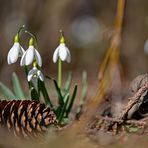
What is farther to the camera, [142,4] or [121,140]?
[142,4]

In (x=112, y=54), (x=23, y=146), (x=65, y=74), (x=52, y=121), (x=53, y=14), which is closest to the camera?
(x=23, y=146)

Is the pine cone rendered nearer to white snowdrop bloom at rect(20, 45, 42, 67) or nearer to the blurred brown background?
white snowdrop bloom at rect(20, 45, 42, 67)

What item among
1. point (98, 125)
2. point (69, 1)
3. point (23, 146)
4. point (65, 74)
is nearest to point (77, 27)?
point (69, 1)

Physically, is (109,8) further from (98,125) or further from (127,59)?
(98,125)

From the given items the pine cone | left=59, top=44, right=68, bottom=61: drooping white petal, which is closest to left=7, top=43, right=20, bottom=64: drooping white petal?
left=59, top=44, right=68, bottom=61: drooping white petal

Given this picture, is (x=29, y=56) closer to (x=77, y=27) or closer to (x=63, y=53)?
(x=63, y=53)

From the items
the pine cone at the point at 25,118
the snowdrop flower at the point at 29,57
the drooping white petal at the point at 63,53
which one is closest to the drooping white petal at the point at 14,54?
the snowdrop flower at the point at 29,57
